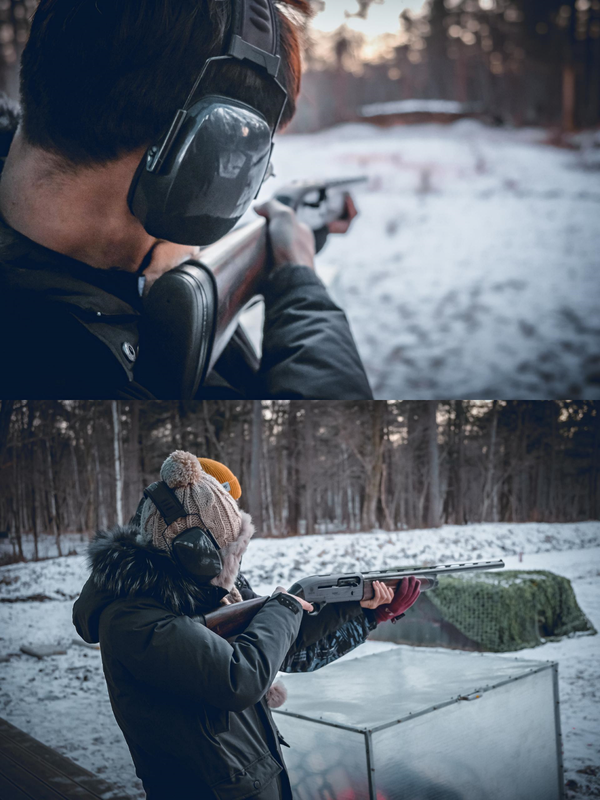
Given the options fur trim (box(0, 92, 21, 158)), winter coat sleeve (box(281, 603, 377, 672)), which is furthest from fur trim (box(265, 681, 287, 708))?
fur trim (box(0, 92, 21, 158))

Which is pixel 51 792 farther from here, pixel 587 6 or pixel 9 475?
pixel 587 6

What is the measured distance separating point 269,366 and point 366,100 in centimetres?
111

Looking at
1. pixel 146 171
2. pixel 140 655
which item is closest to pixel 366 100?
pixel 146 171

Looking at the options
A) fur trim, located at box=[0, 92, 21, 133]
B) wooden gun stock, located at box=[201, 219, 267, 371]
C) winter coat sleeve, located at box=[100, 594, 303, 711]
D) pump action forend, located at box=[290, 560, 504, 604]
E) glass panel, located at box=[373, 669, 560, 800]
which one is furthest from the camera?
wooden gun stock, located at box=[201, 219, 267, 371]

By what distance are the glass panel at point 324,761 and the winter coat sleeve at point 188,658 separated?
0.81 metres

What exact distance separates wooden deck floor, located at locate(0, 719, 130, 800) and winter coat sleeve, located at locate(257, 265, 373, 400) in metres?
1.58

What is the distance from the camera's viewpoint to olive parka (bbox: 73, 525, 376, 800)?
3.64 feet

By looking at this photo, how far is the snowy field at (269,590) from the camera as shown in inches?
98.0

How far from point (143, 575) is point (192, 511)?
0.51 ft

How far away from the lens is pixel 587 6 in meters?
2.44

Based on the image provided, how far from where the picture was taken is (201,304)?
2061mm

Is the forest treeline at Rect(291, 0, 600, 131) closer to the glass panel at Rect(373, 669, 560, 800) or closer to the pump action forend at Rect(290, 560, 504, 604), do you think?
the pump action forend at Rect(290, 560, 504, 604)

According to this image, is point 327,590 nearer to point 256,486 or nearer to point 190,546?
point 190,546

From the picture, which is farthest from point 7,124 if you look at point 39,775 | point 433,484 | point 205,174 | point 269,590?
point 39,775
